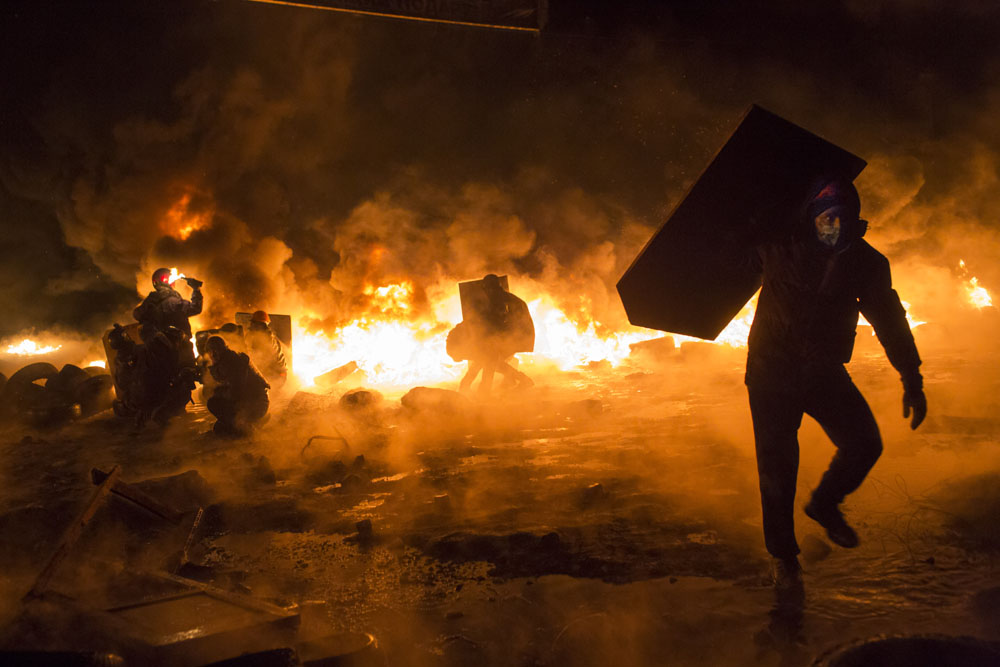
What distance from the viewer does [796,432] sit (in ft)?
9.12

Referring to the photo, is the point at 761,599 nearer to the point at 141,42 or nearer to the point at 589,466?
the point at 589,466

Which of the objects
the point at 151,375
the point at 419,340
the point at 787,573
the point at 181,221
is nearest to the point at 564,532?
the point at 787,573

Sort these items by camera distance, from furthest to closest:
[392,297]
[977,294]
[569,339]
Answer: [977,294]
[569,339]
[392,297]

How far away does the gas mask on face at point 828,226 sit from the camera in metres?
2.50

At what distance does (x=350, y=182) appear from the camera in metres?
14.6

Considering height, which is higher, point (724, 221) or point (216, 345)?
point (216, 345)

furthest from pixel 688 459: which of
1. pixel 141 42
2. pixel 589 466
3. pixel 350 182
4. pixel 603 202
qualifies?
pixel 141 42

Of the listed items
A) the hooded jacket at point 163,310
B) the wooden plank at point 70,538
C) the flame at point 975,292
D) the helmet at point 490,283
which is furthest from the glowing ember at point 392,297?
the flame at point 975,292

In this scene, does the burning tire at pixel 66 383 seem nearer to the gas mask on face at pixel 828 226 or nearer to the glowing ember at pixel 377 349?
the glowing ember at pixel 377 349

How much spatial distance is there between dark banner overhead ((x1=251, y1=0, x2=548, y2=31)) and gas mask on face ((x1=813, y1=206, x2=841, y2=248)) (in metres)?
7.92

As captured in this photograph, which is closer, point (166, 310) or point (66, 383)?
point (166, 310)

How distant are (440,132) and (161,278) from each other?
8.22m

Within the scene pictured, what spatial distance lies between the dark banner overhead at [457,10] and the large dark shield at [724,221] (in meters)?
7.36

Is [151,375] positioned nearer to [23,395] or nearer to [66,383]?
[66,383]
